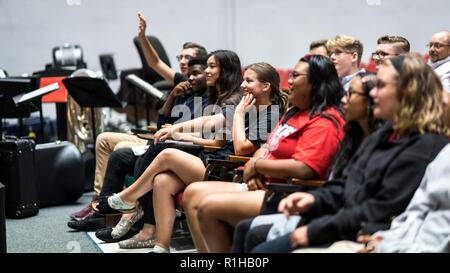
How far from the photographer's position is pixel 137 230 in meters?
4.18

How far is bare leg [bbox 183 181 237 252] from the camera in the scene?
3176 millimetres

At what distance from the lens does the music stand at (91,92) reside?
5.50 metres

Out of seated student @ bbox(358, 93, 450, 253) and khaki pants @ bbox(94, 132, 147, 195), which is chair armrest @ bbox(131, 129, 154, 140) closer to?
khaki pants @ bbox(94, 132, 147, 195)

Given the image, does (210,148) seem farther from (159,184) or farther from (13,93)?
(13,93)

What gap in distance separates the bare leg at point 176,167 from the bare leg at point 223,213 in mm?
739

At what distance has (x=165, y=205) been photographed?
376cm

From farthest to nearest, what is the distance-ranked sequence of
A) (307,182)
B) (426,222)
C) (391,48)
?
(391,48), (307,182), (426,222)

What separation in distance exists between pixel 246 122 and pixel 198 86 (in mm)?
880

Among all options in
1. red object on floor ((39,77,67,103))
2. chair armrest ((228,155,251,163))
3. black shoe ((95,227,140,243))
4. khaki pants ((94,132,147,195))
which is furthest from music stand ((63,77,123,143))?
chair armrest ((228,155,251,163))

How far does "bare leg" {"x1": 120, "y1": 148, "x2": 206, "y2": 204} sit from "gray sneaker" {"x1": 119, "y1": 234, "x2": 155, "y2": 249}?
1.09 feet

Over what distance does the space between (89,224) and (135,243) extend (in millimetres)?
656

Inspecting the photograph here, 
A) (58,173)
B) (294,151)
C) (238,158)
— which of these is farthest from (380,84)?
(58,173)

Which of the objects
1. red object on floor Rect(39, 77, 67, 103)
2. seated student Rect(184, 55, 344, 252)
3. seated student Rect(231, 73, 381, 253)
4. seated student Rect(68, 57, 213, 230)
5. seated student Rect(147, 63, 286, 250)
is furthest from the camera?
red object on floor Rect(39, 77, 67, 103)

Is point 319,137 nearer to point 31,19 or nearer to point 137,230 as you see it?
point 137,230
